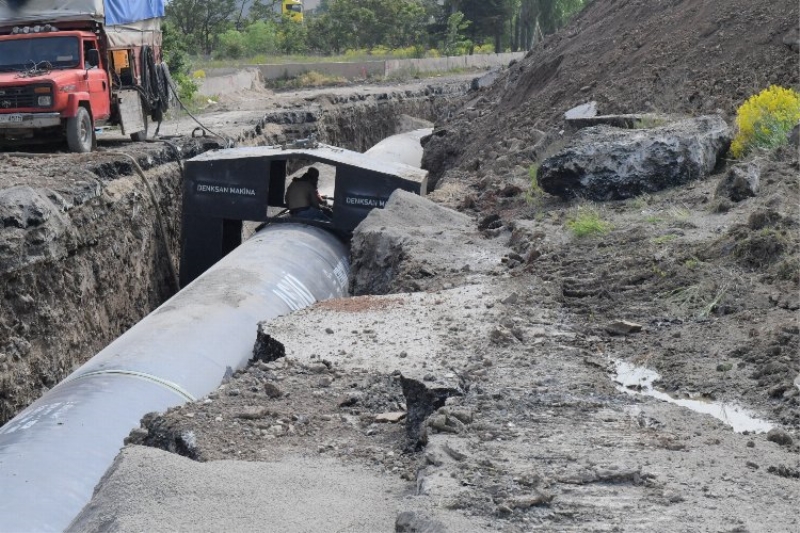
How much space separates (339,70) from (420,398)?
38504 millimetres

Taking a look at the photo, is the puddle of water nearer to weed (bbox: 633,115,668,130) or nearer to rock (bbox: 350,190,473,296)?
rock (bbox: 350,190,473,296)

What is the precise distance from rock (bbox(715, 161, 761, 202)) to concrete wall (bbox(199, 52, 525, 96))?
24951 millimetres

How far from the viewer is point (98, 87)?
1698cm

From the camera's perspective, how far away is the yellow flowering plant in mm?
10664

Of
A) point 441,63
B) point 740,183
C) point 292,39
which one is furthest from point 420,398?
point 292,39

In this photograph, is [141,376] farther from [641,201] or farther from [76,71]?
[76,71]

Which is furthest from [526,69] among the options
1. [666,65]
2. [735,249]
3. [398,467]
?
[398,467]

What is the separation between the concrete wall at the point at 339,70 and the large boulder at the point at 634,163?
76.8 ft

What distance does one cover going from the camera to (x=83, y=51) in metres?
16.8

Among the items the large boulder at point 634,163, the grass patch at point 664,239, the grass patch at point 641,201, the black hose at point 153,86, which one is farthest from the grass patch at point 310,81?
the grass patch at point 664,239

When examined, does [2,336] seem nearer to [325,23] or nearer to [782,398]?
[782,398]

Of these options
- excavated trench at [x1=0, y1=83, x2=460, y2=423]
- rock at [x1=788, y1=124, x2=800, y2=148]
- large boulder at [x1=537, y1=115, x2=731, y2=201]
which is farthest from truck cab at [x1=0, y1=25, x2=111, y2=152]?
rock at [x1=788, y1=124, x2=800, y2=148]

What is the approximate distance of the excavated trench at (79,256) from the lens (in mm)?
10781

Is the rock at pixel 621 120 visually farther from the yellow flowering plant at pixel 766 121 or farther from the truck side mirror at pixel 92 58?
the truck side mirror at pixel 92 58
